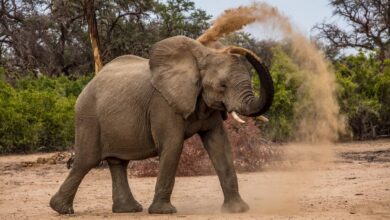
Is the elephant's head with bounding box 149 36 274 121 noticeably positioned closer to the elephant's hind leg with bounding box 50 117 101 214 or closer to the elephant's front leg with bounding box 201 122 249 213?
the elephant's front leg with bounding box 201 122 249 213

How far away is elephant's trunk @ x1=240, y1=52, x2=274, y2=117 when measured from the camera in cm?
822

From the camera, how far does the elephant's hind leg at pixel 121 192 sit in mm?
9609

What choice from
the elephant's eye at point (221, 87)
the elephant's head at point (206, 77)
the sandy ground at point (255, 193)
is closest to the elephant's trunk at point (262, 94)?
the elephant's head at point (206, 77)

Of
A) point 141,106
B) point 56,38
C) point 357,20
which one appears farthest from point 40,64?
point 141,106

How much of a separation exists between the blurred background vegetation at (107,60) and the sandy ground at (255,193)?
4.42 m

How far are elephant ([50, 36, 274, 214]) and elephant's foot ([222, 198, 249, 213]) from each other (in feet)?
0.04

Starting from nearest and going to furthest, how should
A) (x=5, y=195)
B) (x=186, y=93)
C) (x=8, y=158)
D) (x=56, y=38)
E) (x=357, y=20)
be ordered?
(x=186, y=93) → (x=5, y=195) → (x=8, y=158) → (x=357, y=20) → (x=56, y=38)

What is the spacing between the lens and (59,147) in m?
23.9

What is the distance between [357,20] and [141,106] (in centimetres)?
2900

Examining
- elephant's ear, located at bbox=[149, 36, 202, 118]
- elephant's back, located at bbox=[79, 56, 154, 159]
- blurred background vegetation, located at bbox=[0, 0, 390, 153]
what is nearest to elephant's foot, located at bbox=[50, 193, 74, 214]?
elephant's back, located at bbox=[79, 56, 154, 159]

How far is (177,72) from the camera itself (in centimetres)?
903

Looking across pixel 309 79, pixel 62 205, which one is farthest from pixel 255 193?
pixel 62 205

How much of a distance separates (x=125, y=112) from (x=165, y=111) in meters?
0.59

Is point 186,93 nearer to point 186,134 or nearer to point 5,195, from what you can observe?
point 186,134
